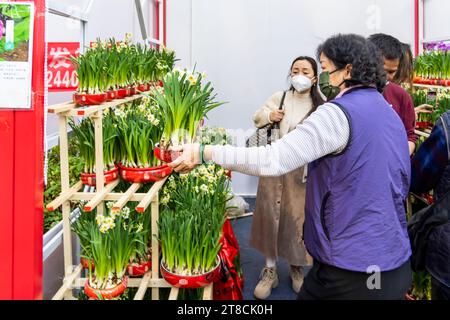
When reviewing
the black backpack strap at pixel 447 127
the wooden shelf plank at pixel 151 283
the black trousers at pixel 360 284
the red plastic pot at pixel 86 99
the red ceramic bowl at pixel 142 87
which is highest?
the red ceramic bowl at pixel 142 87

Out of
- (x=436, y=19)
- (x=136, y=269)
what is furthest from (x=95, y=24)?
(x=436, y=19)

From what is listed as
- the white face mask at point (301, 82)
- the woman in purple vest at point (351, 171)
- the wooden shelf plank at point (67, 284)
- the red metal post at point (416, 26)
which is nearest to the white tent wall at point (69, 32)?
the wooden shelf plank at point (67, 284)

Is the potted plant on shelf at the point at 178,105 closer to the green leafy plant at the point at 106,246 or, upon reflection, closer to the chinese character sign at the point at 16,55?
the green leafy plant at the point at 106,246

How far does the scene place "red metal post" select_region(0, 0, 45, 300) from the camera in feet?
4.70

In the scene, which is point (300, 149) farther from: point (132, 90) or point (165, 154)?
point (132, 90)

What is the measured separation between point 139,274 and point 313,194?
911 millimetres

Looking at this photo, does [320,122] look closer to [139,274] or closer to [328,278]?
[328,278]

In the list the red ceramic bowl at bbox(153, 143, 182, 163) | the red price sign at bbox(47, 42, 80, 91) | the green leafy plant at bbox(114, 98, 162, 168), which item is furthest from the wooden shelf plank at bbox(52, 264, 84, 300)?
the red price sign at bbox(47, 42, 80, 91)

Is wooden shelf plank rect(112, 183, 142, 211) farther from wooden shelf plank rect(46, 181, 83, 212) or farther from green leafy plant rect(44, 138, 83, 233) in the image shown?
green leafy plant rect(44, 138, 83, 233)

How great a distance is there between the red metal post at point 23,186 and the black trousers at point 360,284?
3.18 ft

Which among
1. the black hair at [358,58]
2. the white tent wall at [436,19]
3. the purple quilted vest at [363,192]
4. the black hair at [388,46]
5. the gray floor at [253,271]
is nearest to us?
the purple quilted vest at [363,192]

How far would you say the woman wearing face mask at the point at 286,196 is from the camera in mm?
3062
